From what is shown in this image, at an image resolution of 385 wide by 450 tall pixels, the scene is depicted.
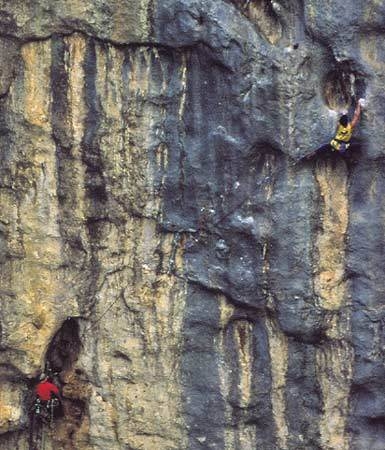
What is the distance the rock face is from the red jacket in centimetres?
14

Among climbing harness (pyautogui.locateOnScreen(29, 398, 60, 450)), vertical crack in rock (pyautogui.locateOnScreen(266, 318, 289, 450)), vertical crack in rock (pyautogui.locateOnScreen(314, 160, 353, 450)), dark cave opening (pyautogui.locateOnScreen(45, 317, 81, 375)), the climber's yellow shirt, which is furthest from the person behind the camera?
climbing harness (pyautogui.locateOnScreen(29, 398, 60, 450))

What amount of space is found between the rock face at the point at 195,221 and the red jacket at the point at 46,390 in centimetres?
14

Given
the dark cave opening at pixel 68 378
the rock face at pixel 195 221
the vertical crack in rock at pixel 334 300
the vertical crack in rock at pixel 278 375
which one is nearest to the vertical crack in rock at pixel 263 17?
the rock face at pixel 195 221

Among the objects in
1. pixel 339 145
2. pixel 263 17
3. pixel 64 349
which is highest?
pixel 263 17

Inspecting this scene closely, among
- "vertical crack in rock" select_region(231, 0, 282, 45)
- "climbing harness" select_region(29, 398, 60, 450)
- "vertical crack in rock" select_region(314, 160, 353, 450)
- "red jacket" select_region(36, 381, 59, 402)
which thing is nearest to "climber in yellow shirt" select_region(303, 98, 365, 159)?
"vertical crack in rock" select_region(314, 160, 353, 450)

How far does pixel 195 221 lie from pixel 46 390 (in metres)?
1.98

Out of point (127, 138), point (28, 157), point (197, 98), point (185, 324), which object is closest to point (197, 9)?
point (197, 98)

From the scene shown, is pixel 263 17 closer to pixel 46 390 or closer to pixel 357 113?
pixel 357 113

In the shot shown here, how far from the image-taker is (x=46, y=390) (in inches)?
290

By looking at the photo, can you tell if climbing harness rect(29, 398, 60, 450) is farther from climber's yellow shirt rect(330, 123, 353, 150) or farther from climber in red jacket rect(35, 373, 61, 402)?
climber's yellow shirt rect(330, 123, 353, 150)

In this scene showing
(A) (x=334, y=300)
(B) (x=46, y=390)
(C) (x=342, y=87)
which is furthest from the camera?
(B) (x=46, y=390)

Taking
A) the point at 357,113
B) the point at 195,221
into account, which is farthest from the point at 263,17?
the point at 195,221

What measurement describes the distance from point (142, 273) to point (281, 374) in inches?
53.3

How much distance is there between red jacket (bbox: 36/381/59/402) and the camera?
289 inches
